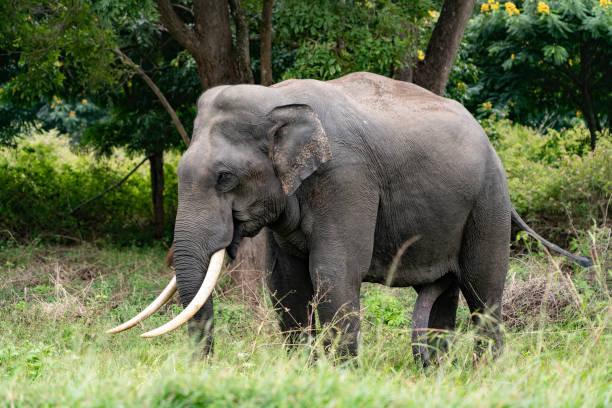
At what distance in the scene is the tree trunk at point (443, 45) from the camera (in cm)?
894

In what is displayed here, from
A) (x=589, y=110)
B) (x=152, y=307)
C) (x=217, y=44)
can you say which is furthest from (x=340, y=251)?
(x=589, y=110)

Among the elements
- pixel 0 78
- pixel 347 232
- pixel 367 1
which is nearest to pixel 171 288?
pixel 347 232

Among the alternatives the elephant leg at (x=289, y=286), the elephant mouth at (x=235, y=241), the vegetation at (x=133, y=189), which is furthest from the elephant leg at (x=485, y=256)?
the vegetation at (x=133, y=189)

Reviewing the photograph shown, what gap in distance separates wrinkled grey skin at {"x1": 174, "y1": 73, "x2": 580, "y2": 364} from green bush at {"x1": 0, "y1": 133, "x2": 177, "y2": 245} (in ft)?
28.3

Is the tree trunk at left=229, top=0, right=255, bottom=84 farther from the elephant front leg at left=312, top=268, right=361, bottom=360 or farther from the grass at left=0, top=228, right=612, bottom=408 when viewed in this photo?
the elephant front leg at left=312, top=268, right=361, bottom=360

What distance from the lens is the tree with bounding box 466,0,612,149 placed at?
13.6m

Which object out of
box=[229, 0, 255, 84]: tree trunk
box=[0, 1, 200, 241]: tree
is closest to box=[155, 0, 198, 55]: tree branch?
box=[0, 1, 200, 241]: tree

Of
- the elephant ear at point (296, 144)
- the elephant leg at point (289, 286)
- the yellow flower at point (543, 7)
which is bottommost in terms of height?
the elephant leg at point (289, 286)

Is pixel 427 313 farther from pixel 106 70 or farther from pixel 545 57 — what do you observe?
pixel 545 57

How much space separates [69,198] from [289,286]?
1019 cm

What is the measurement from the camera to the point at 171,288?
5.00m

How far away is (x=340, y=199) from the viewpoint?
4.88 m

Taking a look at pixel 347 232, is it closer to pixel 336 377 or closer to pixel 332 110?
pixel 332 110

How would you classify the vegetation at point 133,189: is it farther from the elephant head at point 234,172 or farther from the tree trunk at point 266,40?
the elephant head at point 234,172
